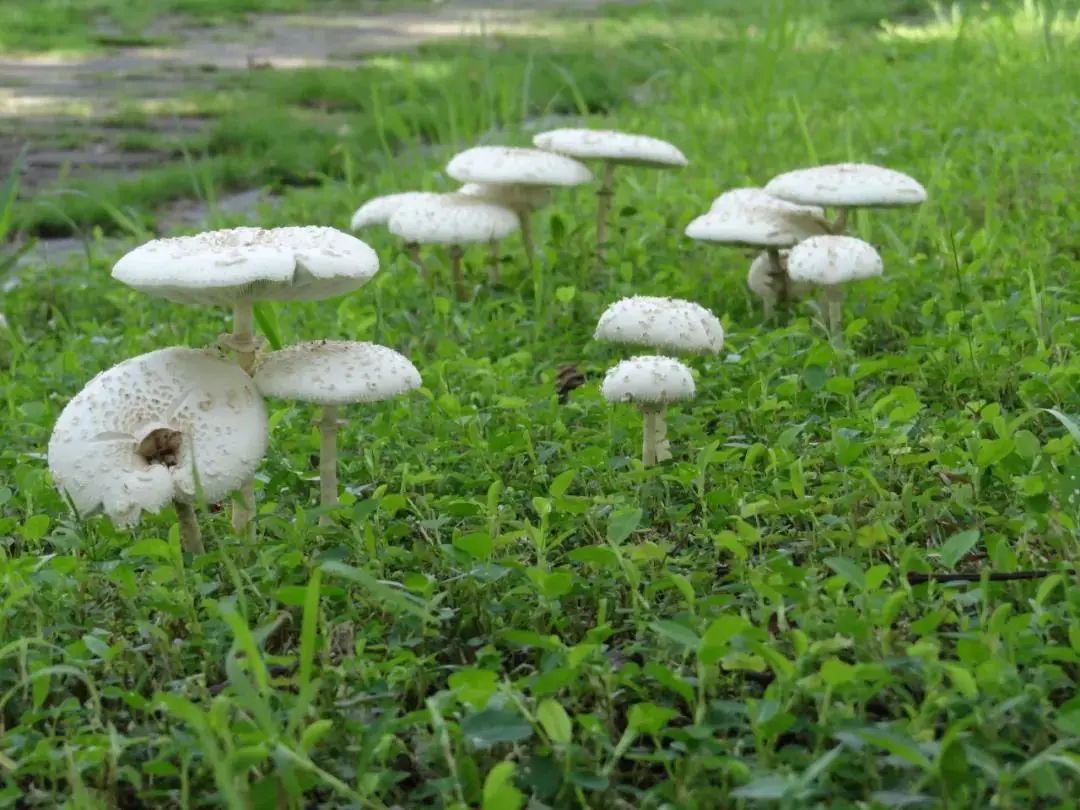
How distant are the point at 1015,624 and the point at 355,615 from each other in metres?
1.14

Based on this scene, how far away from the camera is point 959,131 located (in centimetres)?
636

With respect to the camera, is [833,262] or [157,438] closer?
[157,438]

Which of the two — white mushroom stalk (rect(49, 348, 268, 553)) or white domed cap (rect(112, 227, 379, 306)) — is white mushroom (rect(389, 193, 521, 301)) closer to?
white domed cap (rect(112, 227, 379, 306))

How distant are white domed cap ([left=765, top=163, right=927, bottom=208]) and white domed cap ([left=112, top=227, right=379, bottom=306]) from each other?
1.78 meters

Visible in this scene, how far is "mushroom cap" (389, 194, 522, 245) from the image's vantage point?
4492 mm

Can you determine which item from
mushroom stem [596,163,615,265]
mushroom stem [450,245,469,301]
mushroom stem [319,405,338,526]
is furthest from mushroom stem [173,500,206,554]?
mushroom stem [596,163,615,265]

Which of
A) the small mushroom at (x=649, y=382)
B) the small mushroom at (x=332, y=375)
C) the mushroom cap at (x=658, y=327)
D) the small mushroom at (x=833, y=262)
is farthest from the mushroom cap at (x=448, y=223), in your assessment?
the small mushroom at (x=332, y=375)

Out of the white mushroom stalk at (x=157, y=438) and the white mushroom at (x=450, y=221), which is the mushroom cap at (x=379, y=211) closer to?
the white mushroom at (x=450, y=221)

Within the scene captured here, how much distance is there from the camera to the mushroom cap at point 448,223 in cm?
449

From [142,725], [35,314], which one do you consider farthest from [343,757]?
[35,314]

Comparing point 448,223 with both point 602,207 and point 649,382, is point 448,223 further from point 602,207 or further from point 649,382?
point 649,382

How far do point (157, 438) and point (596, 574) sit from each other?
91 centimetres

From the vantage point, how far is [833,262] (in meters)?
3.86

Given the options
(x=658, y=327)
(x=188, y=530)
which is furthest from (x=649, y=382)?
(x=188, y=530)
